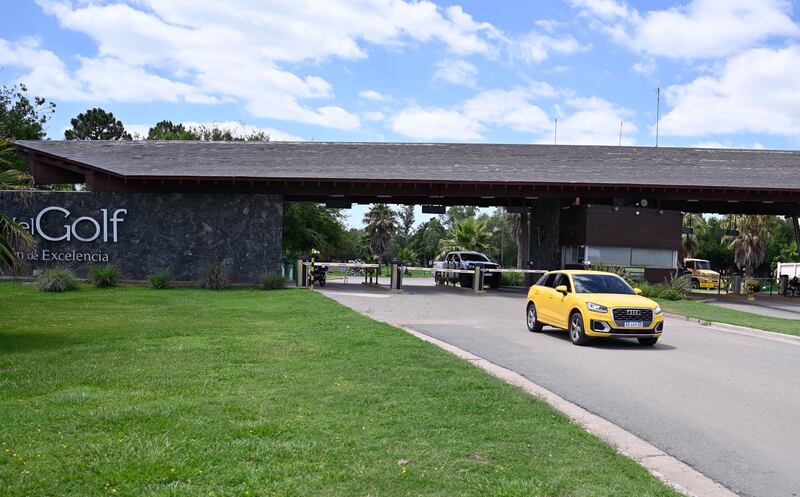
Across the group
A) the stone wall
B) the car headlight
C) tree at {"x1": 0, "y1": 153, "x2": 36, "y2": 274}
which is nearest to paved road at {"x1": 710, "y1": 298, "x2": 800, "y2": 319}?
the car headlight

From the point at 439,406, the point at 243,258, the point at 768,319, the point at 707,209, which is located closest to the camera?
the point at 439,406

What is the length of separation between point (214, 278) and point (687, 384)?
64.9 ft

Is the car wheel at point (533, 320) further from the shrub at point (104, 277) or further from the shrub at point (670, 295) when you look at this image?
the shrub at point (104, 277)

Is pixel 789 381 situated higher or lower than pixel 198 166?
lower

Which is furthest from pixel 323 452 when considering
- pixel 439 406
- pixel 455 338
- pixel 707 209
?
pixel 707 209

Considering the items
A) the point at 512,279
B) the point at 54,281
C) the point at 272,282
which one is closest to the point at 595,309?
the point at 272,282

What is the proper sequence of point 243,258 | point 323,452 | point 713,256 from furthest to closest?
point 713,256 < point 243,258 < point 323,452

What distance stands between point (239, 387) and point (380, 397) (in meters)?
1.64

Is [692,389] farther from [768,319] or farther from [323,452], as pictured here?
[768,319]

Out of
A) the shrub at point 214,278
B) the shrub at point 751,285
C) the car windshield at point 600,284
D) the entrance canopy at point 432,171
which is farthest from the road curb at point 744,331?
the shrub at point 214,278

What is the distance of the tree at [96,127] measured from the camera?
75.4 meters

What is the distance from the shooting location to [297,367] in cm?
923

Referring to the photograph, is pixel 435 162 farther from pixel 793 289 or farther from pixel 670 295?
pixel 793 289

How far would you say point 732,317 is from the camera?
19.8 m
